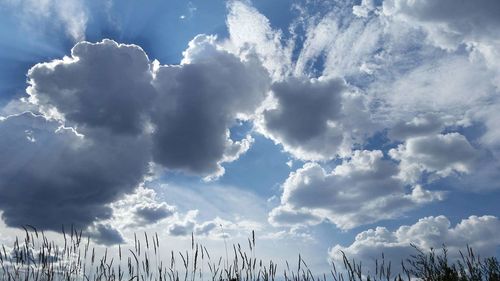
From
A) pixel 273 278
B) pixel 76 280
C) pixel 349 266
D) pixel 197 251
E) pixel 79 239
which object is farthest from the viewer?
pixel 79 239

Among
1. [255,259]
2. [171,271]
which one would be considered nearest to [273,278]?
[255,259]

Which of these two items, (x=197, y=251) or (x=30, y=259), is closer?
(x=197, y=251)

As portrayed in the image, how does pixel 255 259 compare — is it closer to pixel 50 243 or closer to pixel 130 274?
pixel 130 274

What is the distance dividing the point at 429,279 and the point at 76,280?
727 centimetres

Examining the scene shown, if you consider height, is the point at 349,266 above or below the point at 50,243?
below

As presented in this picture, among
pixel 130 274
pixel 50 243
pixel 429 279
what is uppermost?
pixel 50 243

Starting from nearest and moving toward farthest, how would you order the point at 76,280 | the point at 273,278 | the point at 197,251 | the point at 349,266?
the point at 349,266 → the point at 273,278 → the point at 197,251 → the point at 76,280

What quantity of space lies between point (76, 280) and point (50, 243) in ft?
3.55

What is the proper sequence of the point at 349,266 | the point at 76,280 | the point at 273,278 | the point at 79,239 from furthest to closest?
the point at 79,239
the point at 76,280
the point at 273,278
the point at 349,266

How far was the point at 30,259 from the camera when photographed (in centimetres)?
937

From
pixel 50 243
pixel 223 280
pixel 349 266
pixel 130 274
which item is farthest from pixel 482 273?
pixel 50 243

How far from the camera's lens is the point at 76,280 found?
917 centimetres

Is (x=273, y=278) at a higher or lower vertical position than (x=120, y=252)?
lower

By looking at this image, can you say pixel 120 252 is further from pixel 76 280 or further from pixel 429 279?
pixel 429 279
